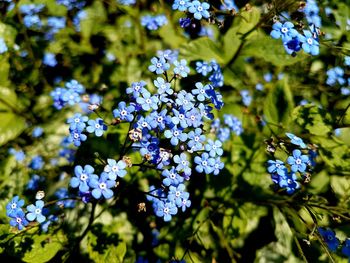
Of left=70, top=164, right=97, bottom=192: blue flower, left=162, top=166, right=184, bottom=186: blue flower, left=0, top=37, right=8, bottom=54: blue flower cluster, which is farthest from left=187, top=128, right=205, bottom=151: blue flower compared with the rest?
left=0, top=37, right=8, bottom=54: blue flower cluster

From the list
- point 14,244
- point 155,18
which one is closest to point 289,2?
point 155,18

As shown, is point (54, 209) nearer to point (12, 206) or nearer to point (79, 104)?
point (12, 206)

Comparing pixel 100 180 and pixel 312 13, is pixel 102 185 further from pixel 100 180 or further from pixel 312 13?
pixel 312 13

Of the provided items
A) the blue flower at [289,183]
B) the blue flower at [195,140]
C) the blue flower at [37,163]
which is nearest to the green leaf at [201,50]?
the blue flower at [195,140]

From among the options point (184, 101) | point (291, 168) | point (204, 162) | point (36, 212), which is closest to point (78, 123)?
point (36, 212)

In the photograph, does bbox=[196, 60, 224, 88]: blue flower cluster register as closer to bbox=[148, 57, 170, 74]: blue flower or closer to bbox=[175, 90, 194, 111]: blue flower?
bbox=[148, 57, 170, 74]: blue flower

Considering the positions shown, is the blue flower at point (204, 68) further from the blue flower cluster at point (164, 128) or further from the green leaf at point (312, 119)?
the green leaf at point (312, 119)
